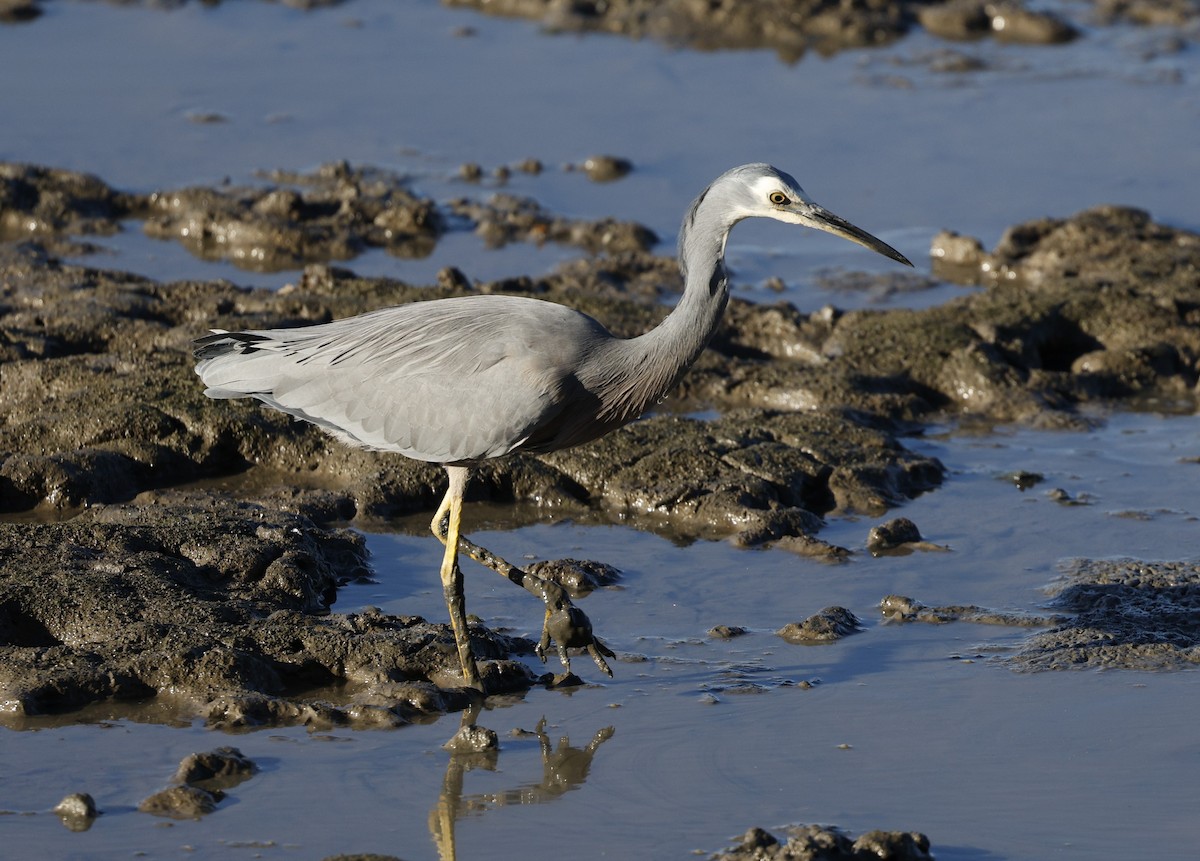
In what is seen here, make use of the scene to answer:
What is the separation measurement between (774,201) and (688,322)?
55 cm

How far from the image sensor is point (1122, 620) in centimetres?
689

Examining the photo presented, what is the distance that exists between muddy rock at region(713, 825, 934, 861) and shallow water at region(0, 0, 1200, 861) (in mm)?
174

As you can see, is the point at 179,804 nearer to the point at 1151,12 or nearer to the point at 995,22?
the point at 995,22

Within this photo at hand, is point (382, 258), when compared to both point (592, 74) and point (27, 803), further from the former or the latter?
point (27, 803)

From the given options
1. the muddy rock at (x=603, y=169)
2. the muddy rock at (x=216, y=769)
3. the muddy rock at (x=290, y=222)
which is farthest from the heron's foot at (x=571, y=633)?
the muddy rock at (x=603, y=169)

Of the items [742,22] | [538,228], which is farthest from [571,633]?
[742,22]

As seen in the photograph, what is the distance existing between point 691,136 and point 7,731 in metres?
9.81

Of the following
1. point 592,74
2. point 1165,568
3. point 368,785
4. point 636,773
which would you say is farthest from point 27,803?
point 592,74

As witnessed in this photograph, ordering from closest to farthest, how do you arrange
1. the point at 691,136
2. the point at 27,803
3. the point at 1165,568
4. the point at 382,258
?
1. the point at 27,803
2. the point at 1165,568
3. the point at 382,258
4. the point at 691,136

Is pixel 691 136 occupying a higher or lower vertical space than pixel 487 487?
higher

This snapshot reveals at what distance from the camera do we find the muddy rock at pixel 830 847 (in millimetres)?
4969

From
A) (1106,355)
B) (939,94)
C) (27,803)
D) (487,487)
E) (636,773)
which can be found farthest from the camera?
(939,94)

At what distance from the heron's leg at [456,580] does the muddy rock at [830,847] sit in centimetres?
146

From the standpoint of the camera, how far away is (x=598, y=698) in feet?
20.6
